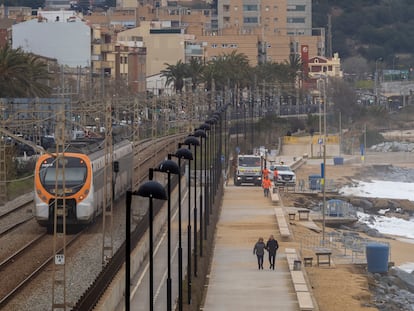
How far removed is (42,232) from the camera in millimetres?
37406

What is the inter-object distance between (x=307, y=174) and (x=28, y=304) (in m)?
62.5

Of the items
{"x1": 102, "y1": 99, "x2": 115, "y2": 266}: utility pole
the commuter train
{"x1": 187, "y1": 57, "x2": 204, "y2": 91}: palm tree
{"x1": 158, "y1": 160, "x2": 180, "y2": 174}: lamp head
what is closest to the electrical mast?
{"x1": 102, "y1": 99, "x2": 115, "y2": 266}: utility pole

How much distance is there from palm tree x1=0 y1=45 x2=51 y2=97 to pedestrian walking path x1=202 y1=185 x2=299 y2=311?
15.7 metres

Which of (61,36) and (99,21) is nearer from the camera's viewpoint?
(61,36)

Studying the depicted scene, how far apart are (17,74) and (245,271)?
31.4 meters

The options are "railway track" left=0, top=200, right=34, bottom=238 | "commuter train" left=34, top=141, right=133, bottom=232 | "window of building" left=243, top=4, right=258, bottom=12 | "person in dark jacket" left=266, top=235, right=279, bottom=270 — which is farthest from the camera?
"window of building" left=243, top=4, right=258, bottom=12

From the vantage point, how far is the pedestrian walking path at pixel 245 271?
31156 millimetres

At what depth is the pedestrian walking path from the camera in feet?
102

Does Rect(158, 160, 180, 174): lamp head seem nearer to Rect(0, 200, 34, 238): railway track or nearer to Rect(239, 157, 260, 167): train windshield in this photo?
Rect(0, 200, 34, 238): railway track

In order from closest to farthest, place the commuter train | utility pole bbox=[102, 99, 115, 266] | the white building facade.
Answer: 1. utility pole bbox=[102, 99, 115, 266]
2. the commuter train
3. the white building facade

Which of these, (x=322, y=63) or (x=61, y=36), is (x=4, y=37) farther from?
(x=322, y=63)

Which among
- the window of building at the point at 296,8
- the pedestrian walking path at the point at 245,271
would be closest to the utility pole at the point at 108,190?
the pedestrian walking path at the point at 245,271

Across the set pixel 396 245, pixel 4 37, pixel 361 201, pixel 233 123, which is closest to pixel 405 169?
pixel 233 123

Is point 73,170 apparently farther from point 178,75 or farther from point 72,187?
point 178,75
